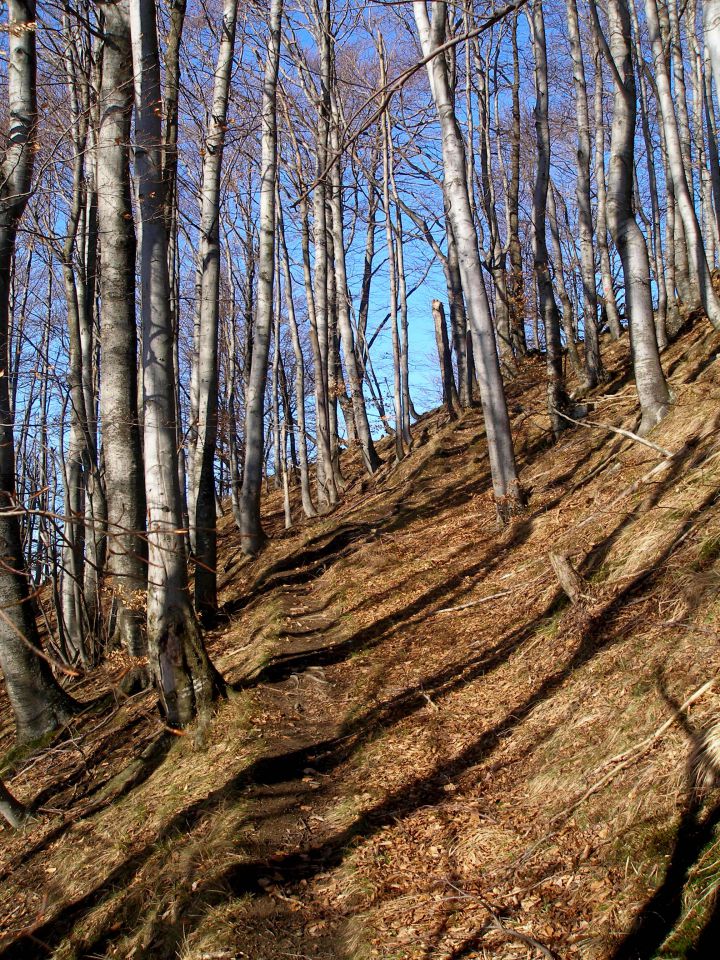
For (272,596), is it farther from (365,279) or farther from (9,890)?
(365,279)

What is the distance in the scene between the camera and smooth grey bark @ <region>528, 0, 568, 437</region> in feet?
36.6

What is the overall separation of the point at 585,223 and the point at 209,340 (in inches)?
301

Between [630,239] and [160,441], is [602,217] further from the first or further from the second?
[160,441]

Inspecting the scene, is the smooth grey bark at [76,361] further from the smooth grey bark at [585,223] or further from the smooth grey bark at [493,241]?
the smooth grey bark at [493,241]

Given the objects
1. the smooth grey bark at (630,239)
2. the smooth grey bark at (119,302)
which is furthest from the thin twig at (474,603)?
the smooth grey bark at (119,302)

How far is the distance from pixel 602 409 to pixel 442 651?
6.37 meters

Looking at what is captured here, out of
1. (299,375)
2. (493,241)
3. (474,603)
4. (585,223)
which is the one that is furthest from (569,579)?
(493,241)

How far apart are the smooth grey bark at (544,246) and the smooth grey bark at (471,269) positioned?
2.34 meters

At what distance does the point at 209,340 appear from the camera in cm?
962

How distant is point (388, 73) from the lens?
18.6 metres

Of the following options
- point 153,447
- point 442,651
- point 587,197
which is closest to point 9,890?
point 153,447

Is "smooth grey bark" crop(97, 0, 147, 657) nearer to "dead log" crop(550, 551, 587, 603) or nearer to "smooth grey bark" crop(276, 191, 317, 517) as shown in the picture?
"dead log" crop(550, 551, 587, 603)

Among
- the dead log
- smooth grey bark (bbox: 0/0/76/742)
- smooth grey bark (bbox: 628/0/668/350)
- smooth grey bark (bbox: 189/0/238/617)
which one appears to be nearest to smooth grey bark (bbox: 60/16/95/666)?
smooth grey bark (bbox: 189/0/238/617)

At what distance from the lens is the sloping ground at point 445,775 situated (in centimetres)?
333
